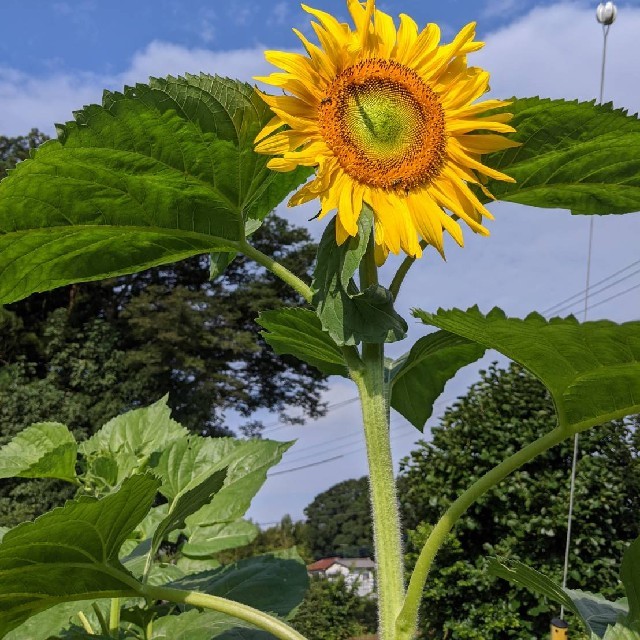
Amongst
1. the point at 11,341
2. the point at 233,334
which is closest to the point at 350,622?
the point at 233,334

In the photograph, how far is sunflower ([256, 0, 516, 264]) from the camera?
2.15 ft

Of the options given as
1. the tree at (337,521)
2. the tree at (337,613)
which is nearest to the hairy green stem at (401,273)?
the tree at (337,613)

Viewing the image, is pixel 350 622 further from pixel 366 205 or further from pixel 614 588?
pixel 366 205

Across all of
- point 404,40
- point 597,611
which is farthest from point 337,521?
point 404,40

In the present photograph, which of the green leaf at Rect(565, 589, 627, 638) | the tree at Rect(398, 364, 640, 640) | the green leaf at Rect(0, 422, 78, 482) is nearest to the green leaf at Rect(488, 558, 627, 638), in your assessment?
the green leaf at Rect(565, 589, 627, 638)

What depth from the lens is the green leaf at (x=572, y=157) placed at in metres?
0.68

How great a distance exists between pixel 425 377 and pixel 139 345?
15.6 metres

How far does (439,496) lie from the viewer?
17.4ft

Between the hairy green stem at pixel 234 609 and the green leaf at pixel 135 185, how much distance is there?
0.26 meters

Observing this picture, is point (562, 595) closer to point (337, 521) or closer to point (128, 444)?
point (128, 444)

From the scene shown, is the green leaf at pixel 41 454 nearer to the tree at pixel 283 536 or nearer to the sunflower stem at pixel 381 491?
the sunflower stem at pixel 381 491

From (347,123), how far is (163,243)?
0.18m

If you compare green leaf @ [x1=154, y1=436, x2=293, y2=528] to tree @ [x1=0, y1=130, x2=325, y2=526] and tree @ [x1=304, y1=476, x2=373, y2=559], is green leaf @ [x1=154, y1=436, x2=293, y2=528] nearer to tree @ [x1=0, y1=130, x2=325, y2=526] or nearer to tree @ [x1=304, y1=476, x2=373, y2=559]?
tree @ [x1=0, y1=130, x2=325, y2=526]

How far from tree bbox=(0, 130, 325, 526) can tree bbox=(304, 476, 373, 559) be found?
843 cm
